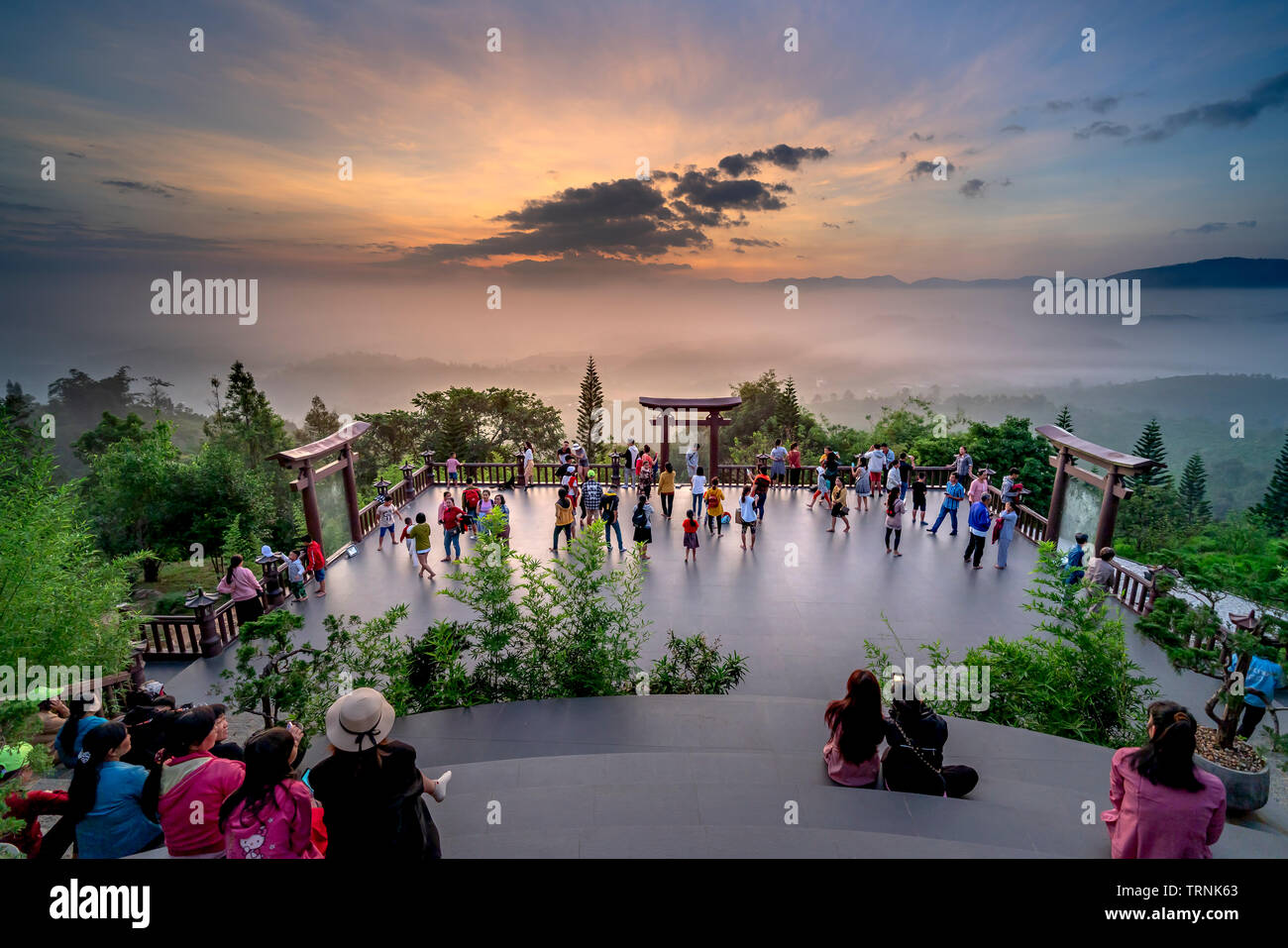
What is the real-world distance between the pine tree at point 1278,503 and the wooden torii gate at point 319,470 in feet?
127

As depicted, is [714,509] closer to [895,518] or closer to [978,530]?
[895,518]

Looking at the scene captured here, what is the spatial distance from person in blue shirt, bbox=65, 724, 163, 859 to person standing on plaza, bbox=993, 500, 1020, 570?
486 inches

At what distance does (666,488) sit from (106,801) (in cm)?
1090

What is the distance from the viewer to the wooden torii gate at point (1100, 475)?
431 inches

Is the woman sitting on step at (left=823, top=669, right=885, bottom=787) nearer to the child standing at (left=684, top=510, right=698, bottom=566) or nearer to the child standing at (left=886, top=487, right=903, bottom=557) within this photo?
the child standing at (left=684, top=510, right=698, bottom=566)

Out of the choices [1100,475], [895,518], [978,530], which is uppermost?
[1100,475]

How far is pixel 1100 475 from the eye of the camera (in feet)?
39.0

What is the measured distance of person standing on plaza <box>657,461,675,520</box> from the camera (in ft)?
45.9

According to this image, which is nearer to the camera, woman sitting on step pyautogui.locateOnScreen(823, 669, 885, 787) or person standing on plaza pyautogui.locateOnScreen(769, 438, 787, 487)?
woman sitting on step pyautogui.locateOnScreen(823, 669, 885, 787)

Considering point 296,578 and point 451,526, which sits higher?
point 451,526

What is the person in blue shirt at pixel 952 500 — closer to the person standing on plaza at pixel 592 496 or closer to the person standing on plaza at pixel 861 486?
the person standing on plaza at pixel 861 486

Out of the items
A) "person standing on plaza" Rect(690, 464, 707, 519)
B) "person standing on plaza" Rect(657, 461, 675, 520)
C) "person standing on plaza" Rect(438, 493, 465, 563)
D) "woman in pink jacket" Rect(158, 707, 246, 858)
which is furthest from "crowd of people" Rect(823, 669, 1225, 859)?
"person standing on plaza" Rect(690, 464, 707, 519)

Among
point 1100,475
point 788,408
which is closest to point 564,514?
point 1100,475

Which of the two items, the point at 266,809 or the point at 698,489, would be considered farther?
the point at 698,489
